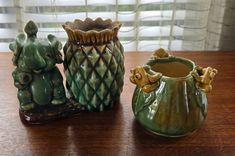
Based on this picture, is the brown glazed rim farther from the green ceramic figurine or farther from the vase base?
the vase base

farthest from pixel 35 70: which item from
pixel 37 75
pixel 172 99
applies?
pixel 172 99

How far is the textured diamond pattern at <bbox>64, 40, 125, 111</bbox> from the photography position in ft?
1.68

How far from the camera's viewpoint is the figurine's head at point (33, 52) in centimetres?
49

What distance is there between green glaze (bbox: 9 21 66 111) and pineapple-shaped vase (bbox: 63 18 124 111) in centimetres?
3

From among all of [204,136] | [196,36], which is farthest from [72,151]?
[196,36]

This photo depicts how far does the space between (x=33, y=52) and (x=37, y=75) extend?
48 millimetres

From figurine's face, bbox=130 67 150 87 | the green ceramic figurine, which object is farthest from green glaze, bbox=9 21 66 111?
figurine's face, bbox=130 67 150 87

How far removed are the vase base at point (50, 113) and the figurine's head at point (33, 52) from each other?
8 centimetres

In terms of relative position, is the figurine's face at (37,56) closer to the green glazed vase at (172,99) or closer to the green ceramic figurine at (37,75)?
the green ceramic figurine at (37,75)

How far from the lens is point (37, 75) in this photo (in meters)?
0.52

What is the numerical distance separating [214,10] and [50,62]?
28.0 inches

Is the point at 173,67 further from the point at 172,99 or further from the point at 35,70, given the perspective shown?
the point at 35,70

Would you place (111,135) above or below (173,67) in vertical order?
below

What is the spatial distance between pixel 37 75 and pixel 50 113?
0.08 meters
